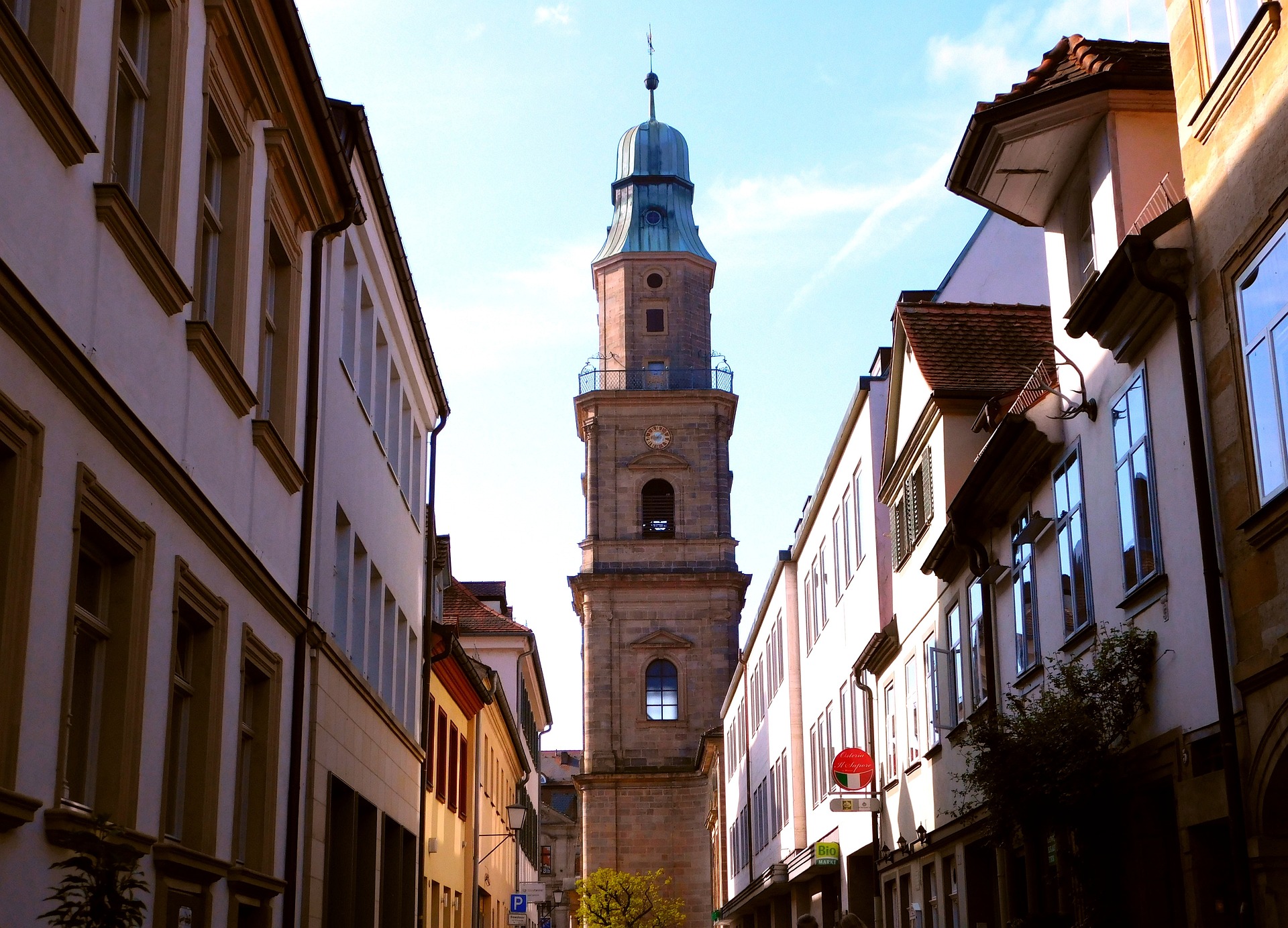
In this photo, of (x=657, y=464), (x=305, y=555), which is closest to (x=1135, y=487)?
(x=305, y=555)

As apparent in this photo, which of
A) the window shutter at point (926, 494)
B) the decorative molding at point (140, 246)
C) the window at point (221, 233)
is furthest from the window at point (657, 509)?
the decorative molding at point (140, 246)

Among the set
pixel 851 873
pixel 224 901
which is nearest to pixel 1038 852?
pixel 224 901

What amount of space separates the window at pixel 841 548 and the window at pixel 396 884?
30.5ft

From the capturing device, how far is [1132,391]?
13.5m

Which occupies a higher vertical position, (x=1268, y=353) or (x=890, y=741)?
(x=1268, y=353)

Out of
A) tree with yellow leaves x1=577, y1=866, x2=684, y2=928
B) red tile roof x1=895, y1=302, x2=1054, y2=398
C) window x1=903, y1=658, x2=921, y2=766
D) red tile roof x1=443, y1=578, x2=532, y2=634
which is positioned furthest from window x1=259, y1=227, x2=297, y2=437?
tree with yellow leaves x1=577, y1=866, x2=684, y2=928

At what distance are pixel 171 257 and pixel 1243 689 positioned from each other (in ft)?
24.2

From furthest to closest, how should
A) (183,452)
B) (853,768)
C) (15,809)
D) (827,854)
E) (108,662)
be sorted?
(827,854) < (853,768) < (183,452) < (108,662) < (15,809)

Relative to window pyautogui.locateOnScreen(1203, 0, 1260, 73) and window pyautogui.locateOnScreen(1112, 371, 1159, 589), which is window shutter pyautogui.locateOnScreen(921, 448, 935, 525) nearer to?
window pyautogui.locateOnScreen(1112, 371, 1159, 589)

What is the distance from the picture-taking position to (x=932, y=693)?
21938 millimetres

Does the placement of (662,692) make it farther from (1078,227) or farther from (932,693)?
(1078,227)

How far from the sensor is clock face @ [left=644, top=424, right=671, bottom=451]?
73.1 m

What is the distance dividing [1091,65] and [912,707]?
35.6 ft

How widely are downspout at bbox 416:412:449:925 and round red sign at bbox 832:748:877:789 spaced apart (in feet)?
20.3
